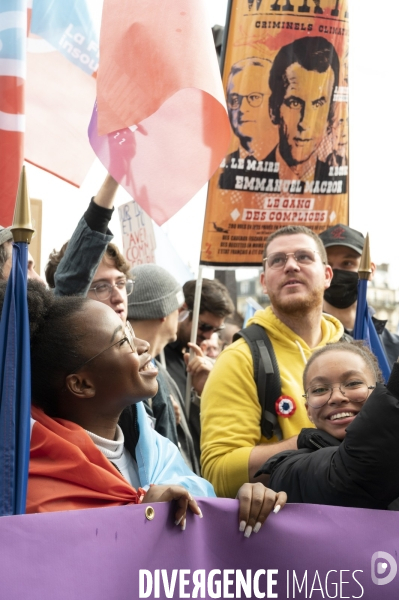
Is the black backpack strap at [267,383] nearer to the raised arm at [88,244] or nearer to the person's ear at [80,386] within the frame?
the raised arm at [88,244]

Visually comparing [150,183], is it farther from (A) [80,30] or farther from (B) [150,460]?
(A) [80,30]

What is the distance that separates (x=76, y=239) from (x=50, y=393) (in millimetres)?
874

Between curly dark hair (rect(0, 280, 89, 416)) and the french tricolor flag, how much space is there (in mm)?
1068

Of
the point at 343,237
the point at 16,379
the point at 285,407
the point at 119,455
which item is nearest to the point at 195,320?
the point at 343,237

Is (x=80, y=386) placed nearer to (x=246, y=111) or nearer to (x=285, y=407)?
(x=285, y=407)

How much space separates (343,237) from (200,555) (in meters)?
2.73

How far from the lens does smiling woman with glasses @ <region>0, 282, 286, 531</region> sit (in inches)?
95.7

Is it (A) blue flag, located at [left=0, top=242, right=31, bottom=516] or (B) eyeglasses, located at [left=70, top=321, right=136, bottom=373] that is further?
(B) eyeglasses, located at [left=70, top=321, right=136, bottom=373]

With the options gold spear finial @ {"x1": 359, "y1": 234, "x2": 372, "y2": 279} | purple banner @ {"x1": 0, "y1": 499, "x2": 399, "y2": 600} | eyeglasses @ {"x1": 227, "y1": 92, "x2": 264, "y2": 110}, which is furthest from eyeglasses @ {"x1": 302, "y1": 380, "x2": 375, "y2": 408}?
eyeglasses @ {"x1": 227, "y1": 92, "x2": 264, "y2": 110}

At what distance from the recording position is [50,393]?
8.85 ft

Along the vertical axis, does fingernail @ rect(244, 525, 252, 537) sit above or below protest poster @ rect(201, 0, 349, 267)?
below

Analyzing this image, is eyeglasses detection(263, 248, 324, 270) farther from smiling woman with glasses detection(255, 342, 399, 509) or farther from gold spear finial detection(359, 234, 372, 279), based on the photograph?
smiling woman with glasses detection(255, 342, 399, 509)

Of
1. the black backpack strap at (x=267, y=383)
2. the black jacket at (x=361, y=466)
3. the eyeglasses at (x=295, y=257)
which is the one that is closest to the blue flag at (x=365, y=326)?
the eyeglasses at (x=295, y=257)

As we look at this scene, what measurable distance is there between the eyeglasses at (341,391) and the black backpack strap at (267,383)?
47 cm
